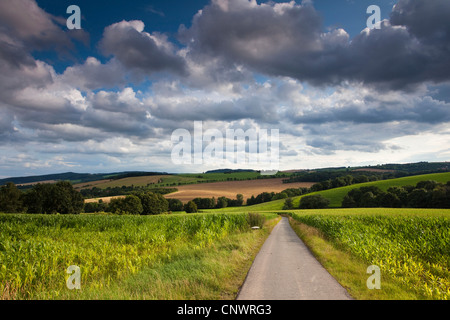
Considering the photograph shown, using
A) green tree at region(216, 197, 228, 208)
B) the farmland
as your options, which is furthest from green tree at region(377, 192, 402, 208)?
green tree at region(216, 197, 228, 208)

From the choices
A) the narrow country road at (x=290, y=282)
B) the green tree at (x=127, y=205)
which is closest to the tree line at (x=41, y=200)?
the green tree at (x=127, y=205)

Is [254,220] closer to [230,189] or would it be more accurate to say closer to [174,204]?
[174,204]

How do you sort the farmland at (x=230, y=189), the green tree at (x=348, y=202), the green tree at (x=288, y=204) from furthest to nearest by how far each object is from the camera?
the farmland at (x=230, y=189), the green tree at (x=288, y=204), the green tree at (x=348, y=202)

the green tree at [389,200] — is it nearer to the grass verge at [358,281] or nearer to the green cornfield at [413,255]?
the green cornfield at [413,255]

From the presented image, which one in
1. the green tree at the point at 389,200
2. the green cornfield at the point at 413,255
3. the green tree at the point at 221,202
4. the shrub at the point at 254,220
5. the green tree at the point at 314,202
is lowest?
the green tree at the point at 221,202

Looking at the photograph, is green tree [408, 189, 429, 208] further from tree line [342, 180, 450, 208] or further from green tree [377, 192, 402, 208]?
green tree [377, 192, 402, 208]

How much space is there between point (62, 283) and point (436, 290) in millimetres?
11622

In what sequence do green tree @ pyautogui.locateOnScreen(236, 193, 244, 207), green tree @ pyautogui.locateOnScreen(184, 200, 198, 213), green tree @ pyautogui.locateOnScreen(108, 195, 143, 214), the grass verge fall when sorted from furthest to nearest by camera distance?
green tree @ pyautogui.locateOnScreen(236, 193, 244, 207), green tree @ pyautogui.locateOnScreen(184, 200, 198, 213), green tree @ pyautogui.locateOnScreen(108, 195, 143, 214), the grass verge

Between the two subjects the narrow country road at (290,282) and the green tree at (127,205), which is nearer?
the narrow country road at (290,282)

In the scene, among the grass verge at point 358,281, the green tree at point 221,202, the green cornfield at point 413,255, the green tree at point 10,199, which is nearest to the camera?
the grass verge at point 358,281

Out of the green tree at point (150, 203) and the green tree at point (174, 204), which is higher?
the green tree at point (150, 203)
